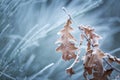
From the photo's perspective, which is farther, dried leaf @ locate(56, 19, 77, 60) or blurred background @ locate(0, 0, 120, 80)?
blurred background @ locate(0, 0, 120, 80)

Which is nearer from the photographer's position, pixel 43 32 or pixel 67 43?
pixel 67 43

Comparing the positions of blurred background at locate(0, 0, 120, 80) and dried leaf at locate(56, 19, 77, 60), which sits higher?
blurred background at locate(0, 0, 120, 80)

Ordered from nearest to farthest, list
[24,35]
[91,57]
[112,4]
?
[91,57] < [112,4] < [24,35]

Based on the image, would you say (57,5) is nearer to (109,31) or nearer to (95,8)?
(95,8)

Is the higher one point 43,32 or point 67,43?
point 43,32

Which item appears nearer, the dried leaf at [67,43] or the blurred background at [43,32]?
the dried leaf at [67,43]

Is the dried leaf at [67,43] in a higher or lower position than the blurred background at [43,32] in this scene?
lower

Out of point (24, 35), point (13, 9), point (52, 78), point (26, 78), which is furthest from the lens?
point (13, 9)

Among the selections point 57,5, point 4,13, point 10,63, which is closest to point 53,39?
point 57,5
